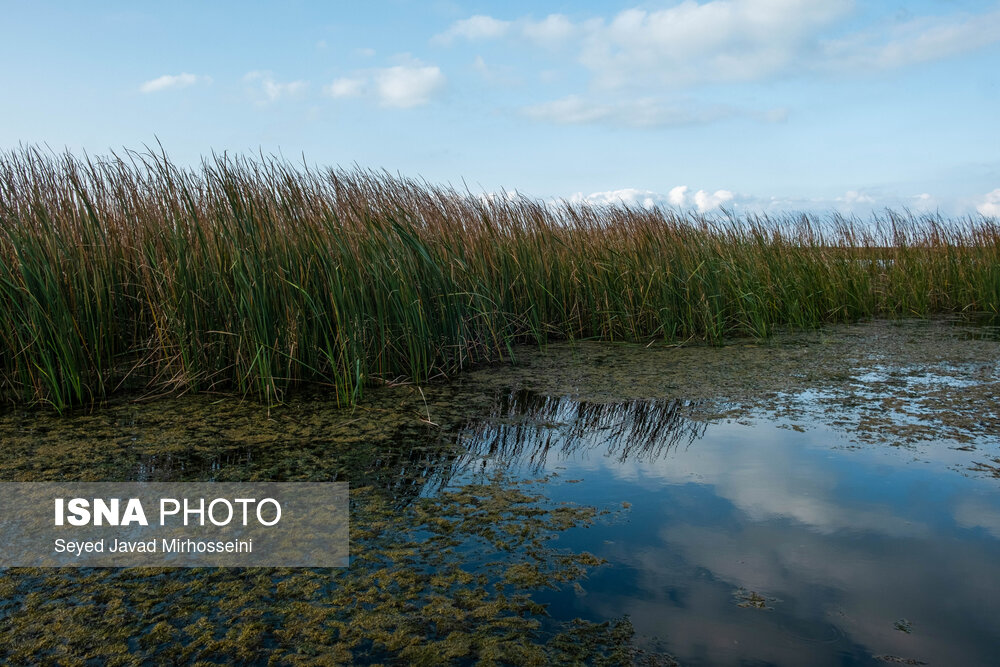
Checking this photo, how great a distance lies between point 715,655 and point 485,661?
43 cm

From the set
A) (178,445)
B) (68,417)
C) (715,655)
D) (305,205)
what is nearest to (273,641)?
(715,655)

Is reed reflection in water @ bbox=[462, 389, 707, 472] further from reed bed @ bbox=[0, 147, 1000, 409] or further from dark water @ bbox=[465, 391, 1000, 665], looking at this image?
reed bed @ bbox=[0, 147, 1000, 409]

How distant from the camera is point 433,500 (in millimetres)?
2049

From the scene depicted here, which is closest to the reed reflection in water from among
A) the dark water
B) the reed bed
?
the dark water

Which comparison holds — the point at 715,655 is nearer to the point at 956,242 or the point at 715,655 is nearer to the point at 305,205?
the point at 305,205

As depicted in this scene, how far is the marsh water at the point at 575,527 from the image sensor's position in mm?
1345

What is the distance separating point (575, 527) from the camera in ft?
6.07
